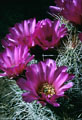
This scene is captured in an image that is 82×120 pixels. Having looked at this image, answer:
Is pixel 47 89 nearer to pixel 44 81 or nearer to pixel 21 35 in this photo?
pixel 44 81

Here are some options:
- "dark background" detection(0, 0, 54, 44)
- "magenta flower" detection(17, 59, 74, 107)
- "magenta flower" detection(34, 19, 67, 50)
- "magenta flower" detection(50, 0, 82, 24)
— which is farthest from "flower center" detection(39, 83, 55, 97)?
"dark background" detection(0, 0, 54, 44)

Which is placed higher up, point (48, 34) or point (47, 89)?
point (48, 34)

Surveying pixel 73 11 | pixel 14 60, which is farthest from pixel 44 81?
pixel 73 11

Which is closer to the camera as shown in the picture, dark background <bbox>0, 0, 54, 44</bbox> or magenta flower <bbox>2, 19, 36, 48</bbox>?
magenta flower <bbox>2, 19, 36, 48</bbox>

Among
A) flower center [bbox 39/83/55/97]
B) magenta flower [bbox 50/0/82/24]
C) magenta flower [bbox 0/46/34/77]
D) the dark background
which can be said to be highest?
the dark background

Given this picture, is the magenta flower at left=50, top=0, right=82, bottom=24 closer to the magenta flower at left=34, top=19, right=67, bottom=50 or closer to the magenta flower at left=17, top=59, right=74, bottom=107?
the magenta flower at left=34, top=19, right=67, bottom=50

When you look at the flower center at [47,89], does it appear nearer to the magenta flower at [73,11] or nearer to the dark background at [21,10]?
the magenta flower at [73,11]
